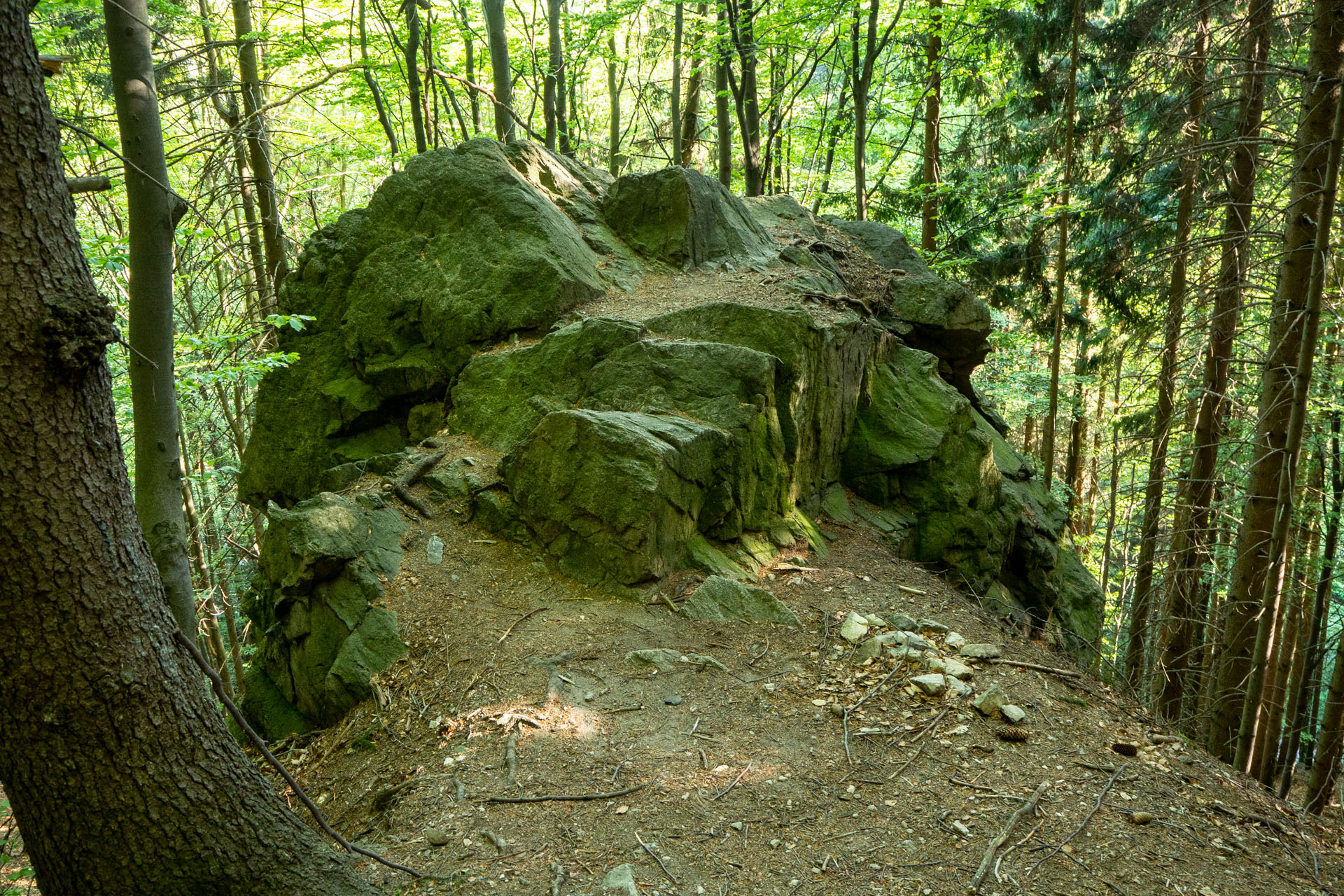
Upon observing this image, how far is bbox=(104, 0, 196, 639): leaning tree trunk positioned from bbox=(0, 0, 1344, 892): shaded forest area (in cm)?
2

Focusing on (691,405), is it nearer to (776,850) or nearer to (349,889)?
(776,850)

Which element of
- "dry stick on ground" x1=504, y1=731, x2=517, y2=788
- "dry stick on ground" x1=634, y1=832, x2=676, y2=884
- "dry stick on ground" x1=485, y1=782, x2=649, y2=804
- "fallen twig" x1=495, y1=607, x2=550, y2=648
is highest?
"fallen twig" x1=495, y1=607, x2=550, y2=648

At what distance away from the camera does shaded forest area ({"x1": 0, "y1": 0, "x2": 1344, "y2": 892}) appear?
18.9ft

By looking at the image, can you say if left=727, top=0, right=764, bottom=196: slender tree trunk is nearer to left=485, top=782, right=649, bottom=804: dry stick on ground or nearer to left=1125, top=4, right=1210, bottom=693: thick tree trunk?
left=1125, top=4, right=1210, bottom=693: thick tree trunk

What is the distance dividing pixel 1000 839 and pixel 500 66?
11.7 m

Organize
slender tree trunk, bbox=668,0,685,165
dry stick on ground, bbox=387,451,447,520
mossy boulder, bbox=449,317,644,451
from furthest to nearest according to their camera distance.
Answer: slender tree trunk, bbox=668,0,685,165 → mossy boulder, bbox=449,317,644,451 → dry stick on ground, bbox=387,451,447,520

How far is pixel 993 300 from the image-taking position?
16500 mm

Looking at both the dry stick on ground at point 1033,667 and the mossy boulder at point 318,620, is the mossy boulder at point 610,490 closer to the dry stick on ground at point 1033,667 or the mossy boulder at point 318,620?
the mossy boulder at point 318,620

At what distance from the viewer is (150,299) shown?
5.27 meters

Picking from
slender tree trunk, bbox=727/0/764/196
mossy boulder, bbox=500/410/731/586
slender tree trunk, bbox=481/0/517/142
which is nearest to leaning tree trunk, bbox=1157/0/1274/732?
mossy boulder, bbox=500/410/731/586

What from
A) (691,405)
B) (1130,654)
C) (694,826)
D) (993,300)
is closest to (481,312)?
(691,405)

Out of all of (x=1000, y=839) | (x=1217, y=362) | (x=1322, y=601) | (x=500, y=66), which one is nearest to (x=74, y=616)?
(x=1000, y=839)

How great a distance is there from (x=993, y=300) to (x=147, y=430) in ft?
50.9

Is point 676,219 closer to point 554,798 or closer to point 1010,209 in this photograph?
point 554,798
